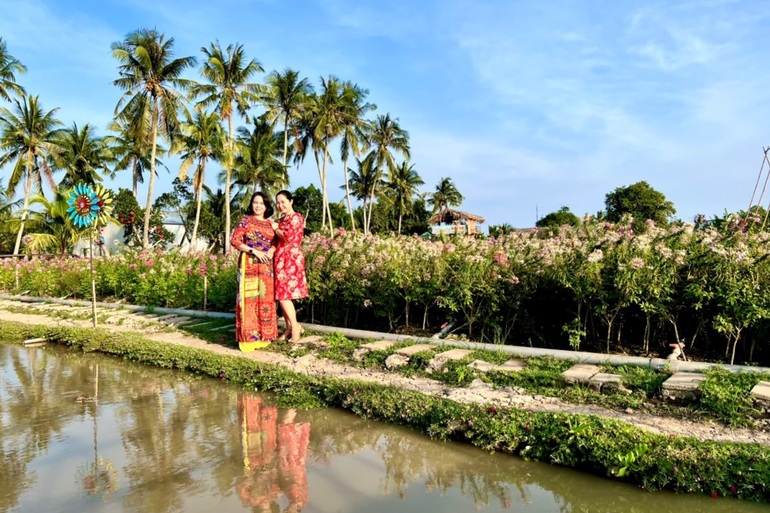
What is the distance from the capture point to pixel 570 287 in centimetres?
574

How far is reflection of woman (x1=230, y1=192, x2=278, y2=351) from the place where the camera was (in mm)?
7027

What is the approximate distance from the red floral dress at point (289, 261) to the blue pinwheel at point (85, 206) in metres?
3.71

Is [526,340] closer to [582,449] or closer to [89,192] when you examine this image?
[582,449]

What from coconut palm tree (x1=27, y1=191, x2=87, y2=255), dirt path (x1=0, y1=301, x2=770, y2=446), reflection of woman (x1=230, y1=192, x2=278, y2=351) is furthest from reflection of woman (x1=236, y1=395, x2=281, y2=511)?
coconut palm tree (x1=27, y1=191, x2=87, y2=255)

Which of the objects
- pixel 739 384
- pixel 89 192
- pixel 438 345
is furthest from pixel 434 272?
pixel 89 192

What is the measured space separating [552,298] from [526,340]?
61 centimetres

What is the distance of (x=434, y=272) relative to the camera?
6809 mm

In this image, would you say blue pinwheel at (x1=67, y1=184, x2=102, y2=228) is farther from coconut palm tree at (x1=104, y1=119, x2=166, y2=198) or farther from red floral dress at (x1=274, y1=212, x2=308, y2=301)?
coconut palm tree at (x1=104, y1=119, x2=166, y2=198)

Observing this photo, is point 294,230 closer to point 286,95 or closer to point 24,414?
point 24,414

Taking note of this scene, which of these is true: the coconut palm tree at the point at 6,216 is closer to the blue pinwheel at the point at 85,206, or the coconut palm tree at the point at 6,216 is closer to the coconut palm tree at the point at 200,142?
the coconut palm tree at the point at 200,142

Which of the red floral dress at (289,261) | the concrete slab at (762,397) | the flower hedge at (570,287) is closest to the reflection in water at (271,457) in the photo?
the red floral dress at (289,261)

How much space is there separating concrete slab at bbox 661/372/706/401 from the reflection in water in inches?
114

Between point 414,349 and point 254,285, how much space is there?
2.43 m

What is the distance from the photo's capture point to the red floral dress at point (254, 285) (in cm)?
704
